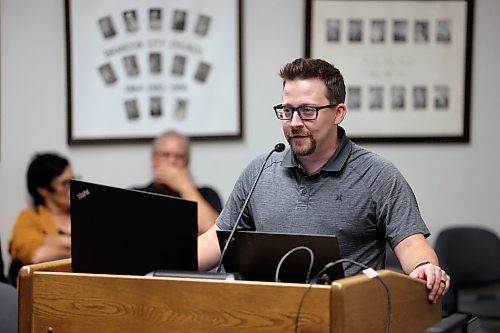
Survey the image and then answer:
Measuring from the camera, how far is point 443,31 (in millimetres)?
4250

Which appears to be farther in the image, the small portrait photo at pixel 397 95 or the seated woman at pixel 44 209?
the small portrait photo at pixel 397 95

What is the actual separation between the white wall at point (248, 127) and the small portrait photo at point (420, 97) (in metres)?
0.23

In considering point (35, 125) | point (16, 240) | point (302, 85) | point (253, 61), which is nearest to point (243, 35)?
point (253, 61)

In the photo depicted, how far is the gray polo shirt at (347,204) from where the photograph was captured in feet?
7.22

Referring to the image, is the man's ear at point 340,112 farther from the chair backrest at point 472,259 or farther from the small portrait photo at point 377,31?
the chair backrest at point 472,259

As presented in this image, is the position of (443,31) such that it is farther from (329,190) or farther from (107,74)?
(329,190)

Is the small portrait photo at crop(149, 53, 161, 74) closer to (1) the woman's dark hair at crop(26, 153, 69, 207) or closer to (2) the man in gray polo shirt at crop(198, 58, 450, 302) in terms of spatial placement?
(1) the woman's dark hair at crop(26, 153, 69, 207)

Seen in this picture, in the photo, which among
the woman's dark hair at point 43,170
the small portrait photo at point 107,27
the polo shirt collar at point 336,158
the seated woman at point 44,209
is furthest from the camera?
the small portrait photo at point 107,27

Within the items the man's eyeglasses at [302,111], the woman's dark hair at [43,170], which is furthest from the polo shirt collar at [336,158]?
the woman's dark hair at [43,170]

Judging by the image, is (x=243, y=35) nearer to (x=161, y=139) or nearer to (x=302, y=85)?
(x=161, y=139)

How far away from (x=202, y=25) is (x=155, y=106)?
20.3 inches

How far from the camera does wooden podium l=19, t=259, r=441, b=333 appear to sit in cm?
161

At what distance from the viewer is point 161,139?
13.2 feet

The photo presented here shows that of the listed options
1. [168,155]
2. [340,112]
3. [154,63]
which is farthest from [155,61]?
[340,112]
